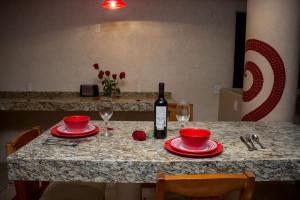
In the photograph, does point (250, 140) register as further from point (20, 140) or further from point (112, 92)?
point (112, 92)

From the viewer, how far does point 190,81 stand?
3.23 metres

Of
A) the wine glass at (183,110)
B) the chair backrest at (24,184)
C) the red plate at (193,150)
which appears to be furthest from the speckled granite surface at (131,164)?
the wine glass at (183,110)

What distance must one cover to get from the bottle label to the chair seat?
1.70ft

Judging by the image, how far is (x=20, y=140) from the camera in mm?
1361

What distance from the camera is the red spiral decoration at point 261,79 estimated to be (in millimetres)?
1807

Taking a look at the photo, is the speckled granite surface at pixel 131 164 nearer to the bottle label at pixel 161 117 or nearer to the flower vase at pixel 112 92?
the bottle label at pixel 161 117

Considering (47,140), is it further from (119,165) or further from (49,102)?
(49,102)

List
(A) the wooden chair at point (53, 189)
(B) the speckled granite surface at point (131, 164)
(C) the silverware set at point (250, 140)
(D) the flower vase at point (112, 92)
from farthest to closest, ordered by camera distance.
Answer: (D) the flower vase at point (112, 92) < (A) the wooden chair at point (53, 189) < (C) the silverware set at point (250, 140) < (B) the speckled granite surface at point (131, 164)

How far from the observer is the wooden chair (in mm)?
1293

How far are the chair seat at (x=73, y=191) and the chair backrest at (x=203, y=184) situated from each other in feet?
2.24

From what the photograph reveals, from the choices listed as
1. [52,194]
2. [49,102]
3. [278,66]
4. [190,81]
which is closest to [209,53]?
[190,81]

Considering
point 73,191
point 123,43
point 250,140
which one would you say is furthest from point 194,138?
point 123,43

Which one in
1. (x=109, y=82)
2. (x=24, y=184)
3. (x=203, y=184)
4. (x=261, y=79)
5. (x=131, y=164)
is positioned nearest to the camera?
(x=203, y=184)

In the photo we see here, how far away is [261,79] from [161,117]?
1.00 metres
